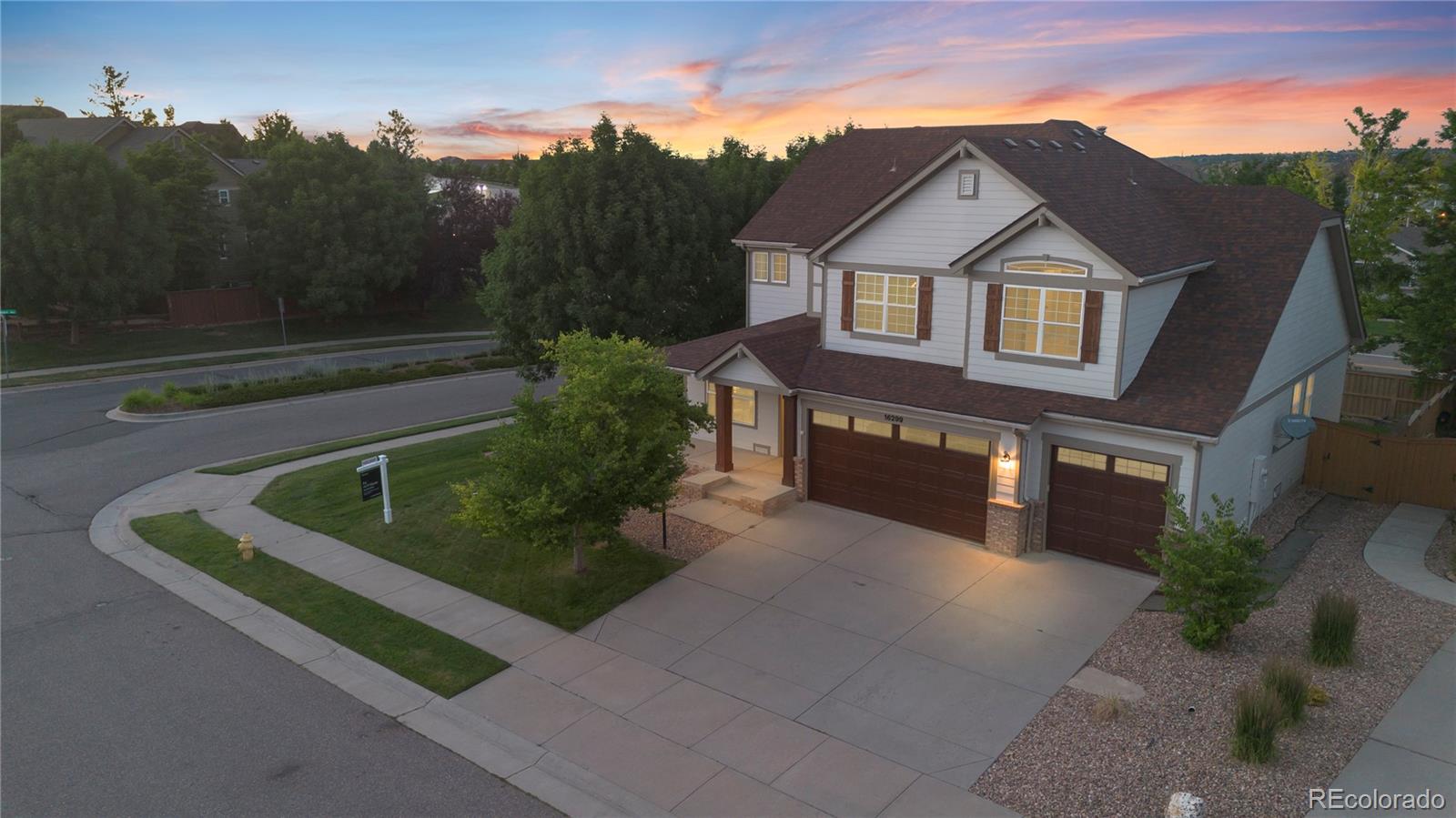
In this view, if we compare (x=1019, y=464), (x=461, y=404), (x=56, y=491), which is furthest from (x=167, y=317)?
(x=1019, y=464)

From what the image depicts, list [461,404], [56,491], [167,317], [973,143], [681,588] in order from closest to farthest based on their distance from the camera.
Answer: [681,588], [973,143], [56,491], [461,404], [167,317]

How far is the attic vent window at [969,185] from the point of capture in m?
18.6

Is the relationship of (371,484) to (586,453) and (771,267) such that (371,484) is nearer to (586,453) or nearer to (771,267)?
(586,453)

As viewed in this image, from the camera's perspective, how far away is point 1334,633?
43.4ft

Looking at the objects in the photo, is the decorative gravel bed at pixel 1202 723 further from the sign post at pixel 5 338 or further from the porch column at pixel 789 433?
the sign post at pixel 5 338

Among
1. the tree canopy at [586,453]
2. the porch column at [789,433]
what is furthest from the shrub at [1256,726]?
the porch column at [789,433]

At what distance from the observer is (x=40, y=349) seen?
4194 centimetres

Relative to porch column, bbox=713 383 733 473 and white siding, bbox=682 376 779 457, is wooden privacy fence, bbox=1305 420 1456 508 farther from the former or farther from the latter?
porch column, bbox=713 383 733 473

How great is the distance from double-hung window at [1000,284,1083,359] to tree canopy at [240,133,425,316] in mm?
41200

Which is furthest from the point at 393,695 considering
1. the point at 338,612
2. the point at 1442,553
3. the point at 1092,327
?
the point at 1442,553

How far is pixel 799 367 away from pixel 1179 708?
10933mm

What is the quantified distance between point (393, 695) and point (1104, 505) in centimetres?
1292

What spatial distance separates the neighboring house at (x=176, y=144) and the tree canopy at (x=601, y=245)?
31.1 meters

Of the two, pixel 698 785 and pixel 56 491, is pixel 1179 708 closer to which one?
pixel 698 785
